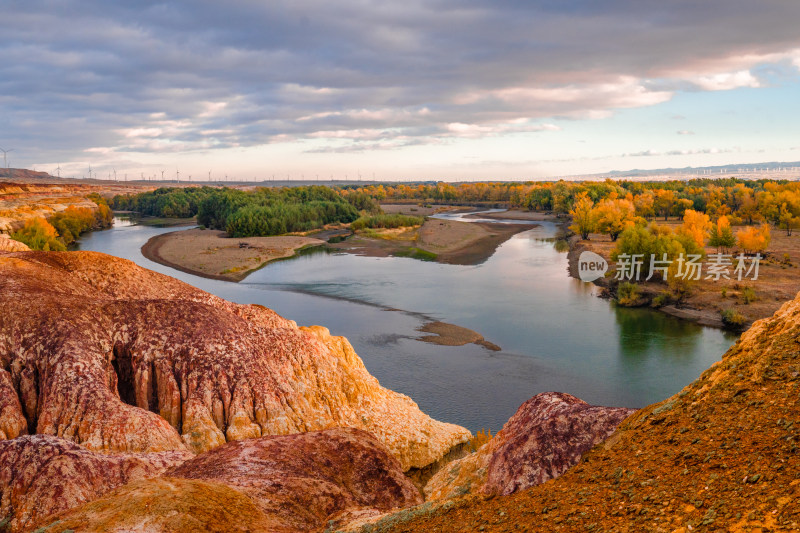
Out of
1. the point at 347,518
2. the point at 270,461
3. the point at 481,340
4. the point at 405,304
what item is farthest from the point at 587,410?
the point at 405,304

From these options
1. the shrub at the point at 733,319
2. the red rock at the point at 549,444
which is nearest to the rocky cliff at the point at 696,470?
the red rock at the point at 549,444

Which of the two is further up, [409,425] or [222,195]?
[222,195]

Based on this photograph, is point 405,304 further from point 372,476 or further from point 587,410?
point 587,410

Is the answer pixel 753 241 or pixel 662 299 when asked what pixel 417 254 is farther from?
pixel 753 241

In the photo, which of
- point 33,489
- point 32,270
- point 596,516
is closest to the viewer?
point 596,516

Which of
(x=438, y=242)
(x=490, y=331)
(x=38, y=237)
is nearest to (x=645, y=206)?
(x=438, y=242)
